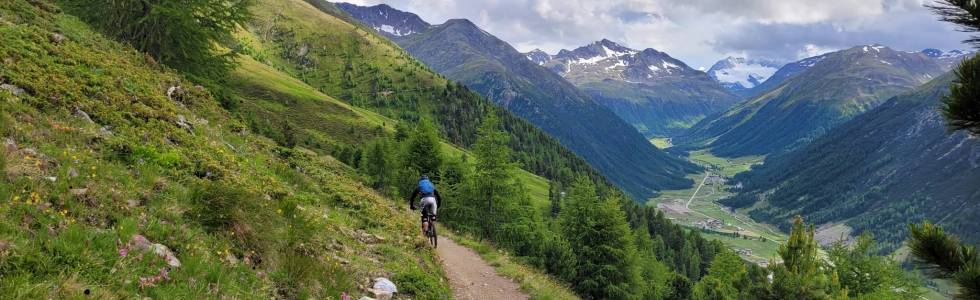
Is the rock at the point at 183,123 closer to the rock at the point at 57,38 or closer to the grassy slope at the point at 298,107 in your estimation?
the rock at the point at 57,38

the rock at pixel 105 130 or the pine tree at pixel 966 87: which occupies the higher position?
the pine tree at pixel 966 87

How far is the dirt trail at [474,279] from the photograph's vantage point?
62.5 feet

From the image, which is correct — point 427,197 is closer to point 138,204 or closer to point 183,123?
point 183,123

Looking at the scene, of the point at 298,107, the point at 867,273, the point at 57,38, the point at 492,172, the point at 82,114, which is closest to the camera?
the point at 82,114

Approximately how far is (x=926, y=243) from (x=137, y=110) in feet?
63.5

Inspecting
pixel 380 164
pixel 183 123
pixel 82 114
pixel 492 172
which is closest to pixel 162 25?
pixel 183 123

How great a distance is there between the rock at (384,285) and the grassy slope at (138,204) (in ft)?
1.37

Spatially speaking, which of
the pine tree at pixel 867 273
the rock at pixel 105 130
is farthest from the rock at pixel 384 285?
the pine tree at pixel 867 273

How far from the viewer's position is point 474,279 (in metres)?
20.8

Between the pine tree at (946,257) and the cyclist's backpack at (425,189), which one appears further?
the cyclist's backpack at (425,189)

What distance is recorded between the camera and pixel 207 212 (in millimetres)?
11023

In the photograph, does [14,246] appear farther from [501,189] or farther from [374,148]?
[374,148]

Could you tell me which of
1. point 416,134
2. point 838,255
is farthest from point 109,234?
point 838,255

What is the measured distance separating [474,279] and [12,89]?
1529cm
